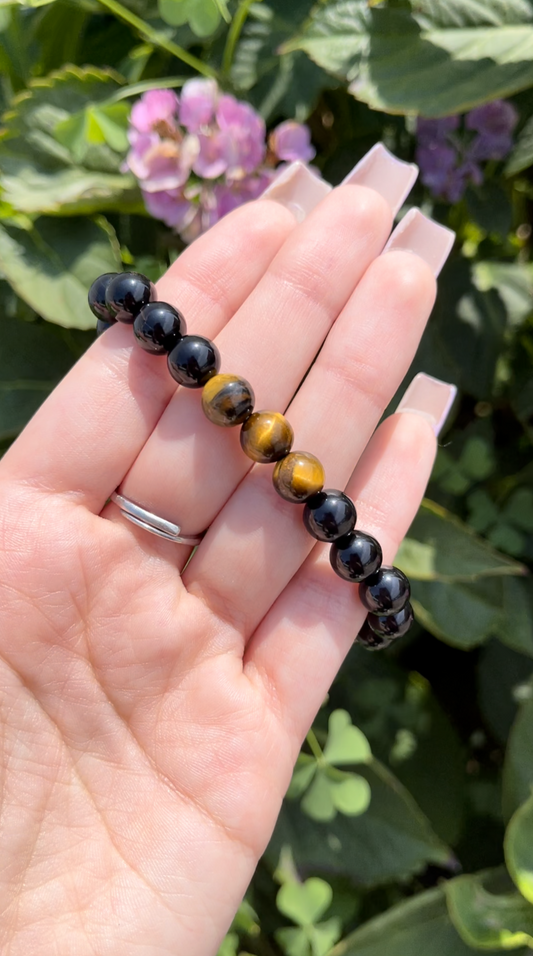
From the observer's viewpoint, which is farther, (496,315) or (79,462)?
(496,315)

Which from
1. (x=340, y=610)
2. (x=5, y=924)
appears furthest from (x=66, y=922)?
(x=340, y=610)

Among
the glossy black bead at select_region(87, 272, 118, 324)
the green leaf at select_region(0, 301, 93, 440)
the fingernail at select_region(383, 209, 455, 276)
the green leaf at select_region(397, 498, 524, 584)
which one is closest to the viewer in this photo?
the glossy black bead at select_region(87, 272, 118, 324)

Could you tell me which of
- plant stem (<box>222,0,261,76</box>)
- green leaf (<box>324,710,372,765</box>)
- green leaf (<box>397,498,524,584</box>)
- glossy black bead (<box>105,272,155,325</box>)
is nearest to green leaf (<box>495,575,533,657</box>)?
green leaf (<box>397,498,524,584</box>)

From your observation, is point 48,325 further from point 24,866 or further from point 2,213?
point 24,866

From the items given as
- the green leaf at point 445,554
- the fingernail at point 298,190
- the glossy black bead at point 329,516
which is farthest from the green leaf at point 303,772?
the fingernail at point 298,190

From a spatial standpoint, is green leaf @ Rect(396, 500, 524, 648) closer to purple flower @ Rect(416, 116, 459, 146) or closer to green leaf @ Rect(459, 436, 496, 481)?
green leaf @ Rect(459, 436, 496, 481)

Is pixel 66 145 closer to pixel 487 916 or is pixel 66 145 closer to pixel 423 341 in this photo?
pixel 423 341

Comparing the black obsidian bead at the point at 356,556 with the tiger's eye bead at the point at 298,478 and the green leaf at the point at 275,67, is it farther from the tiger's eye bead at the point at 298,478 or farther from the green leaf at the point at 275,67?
the green leaf at the point at 275,67
